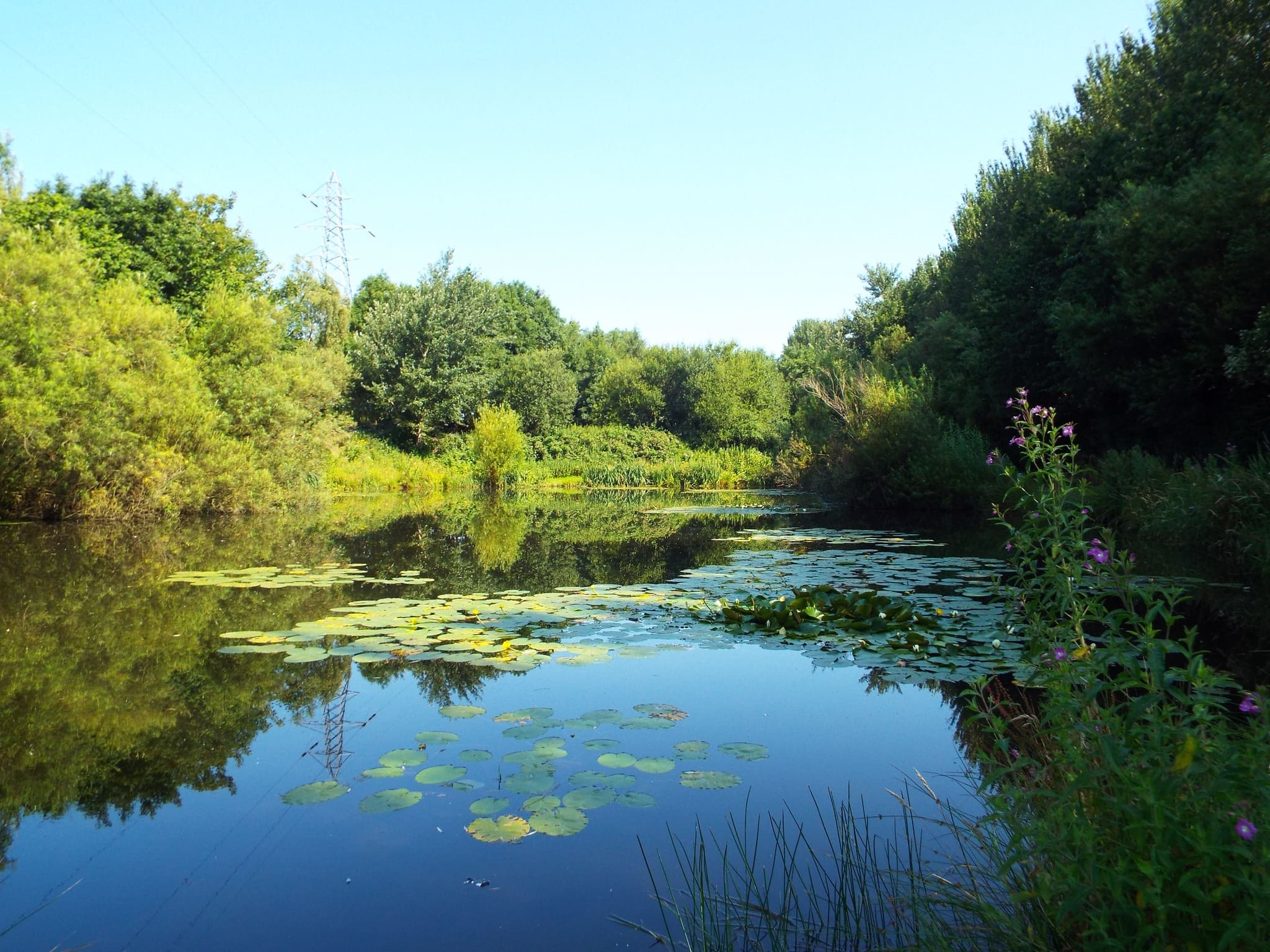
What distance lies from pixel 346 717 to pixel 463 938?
1.99 metres

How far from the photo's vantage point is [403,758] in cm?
329

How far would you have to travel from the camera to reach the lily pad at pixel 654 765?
319cm

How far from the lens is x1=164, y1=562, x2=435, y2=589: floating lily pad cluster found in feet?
24.6

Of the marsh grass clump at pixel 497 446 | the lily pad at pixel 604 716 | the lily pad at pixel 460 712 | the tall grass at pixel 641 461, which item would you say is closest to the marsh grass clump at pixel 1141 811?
the lily pad at pixel 604 716

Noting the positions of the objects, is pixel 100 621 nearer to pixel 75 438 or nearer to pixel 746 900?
pixel 746 900

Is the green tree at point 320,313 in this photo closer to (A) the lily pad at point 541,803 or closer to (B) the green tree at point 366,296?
(B) the green tree at point 366,296

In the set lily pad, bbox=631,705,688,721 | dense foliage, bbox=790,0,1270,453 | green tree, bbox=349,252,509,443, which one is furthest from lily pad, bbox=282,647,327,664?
green tree, bbox=349,252,509,443

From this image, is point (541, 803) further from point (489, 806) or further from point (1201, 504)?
point (1201, 504)

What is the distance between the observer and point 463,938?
2062 millimetres

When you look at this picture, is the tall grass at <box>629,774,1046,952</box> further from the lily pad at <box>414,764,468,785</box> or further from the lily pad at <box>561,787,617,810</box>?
the lily pad at <box>414,764,468,785</box>

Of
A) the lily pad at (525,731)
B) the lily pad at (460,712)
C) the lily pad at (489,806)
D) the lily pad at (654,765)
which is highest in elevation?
the lily pad at (460,712)

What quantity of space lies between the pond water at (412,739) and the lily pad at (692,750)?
15mm

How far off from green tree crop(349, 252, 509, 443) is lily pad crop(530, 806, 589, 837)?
30658 mm

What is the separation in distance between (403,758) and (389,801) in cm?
42
